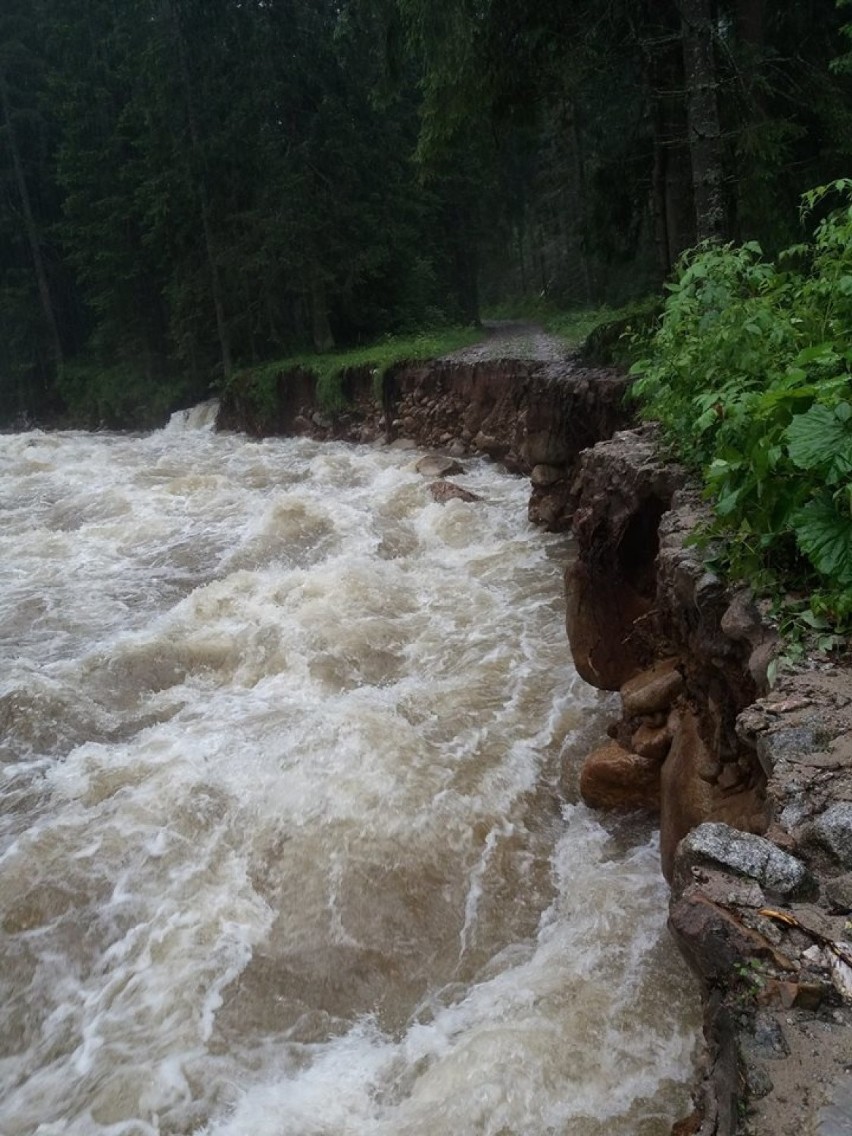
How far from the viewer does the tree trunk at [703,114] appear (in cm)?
751

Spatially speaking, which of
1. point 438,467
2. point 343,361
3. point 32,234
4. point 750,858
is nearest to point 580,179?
point 343,361

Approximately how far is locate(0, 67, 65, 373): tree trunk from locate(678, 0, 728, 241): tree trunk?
23.9 metres

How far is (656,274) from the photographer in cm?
1725

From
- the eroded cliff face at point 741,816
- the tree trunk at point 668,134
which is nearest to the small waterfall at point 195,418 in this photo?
the tree trunk at point 668,134

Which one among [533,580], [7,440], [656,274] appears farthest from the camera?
[7,440]

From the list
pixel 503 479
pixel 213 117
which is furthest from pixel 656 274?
pixel 213 117

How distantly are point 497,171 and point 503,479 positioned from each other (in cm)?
1674

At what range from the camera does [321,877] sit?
4328 millimetres

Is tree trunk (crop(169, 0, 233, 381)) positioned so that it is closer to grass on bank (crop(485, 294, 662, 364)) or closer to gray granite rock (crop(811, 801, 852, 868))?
grass on bank (crop(485, 294, 662, 364))

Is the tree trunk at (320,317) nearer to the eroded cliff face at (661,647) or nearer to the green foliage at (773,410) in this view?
the eroded cliff face at (661,647)

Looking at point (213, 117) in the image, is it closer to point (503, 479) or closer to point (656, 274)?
point (656, 274)

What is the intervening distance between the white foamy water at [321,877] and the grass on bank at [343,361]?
8.48m

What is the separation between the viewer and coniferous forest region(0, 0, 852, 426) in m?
9.41

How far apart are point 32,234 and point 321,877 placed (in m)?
28.1
